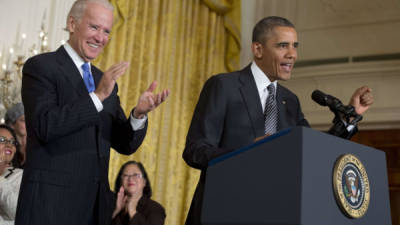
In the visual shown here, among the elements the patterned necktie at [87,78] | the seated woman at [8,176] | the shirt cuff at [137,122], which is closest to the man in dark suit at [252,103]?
the shirt cuff at [137,122]

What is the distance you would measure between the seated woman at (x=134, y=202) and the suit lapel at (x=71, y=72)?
2.58 meters

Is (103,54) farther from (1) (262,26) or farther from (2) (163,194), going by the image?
(1) (262,26)

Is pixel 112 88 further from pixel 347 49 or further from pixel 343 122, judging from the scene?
pixel 347 49

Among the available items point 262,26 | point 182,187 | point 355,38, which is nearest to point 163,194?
point 182,187

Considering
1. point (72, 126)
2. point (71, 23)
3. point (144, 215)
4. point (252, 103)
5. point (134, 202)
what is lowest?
point (144, 215)

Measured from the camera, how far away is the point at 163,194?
6.02 meters

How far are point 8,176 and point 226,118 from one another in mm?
1564

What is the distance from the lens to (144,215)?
14.8ft

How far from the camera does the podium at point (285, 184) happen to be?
1320 mm

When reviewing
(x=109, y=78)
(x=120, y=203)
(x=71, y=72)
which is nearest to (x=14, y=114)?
(x=120, y=203)

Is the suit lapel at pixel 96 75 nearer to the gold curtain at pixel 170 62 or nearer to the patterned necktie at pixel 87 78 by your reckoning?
the patterned necktie at pixel 87 78

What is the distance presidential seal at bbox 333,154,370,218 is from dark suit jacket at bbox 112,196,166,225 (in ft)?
9.85

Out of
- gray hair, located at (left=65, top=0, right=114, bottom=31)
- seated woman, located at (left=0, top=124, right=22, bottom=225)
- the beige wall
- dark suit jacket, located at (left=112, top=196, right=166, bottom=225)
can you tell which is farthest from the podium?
the beige wall

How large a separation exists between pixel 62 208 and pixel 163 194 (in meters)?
4.37
